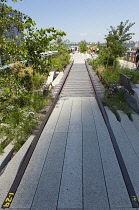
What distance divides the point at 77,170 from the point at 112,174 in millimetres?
696

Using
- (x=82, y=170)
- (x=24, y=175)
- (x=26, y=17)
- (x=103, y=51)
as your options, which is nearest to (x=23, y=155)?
(x=24, y=175)

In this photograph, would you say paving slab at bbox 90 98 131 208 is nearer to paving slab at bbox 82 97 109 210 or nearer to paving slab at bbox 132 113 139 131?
paving slab at bbox 82 97 109 210

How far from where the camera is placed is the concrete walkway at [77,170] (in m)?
2.56

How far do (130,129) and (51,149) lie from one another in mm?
2538

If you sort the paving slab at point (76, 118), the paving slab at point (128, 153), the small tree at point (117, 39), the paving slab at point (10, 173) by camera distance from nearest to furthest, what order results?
the paving slab at point (10, 173)
the paving slab at point (128, 153)
the paving slab at point (76, 118)
the small tree at point (117, 39)

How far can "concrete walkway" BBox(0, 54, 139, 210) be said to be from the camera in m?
2.56

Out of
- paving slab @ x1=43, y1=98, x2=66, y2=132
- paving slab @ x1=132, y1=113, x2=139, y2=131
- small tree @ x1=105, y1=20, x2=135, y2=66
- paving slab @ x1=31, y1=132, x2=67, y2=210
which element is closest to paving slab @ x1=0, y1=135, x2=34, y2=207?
paving slab @ x1=31, y1=132, x2=67, y2=210

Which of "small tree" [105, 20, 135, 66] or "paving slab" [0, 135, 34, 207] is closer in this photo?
"paving slab" [0, 135, 34, 207]

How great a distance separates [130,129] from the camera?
16.0 feet

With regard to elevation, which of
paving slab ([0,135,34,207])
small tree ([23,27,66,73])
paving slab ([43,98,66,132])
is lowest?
paving slab ([0,135,34,207])

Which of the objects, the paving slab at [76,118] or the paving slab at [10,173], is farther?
the paving slab at [76,118]

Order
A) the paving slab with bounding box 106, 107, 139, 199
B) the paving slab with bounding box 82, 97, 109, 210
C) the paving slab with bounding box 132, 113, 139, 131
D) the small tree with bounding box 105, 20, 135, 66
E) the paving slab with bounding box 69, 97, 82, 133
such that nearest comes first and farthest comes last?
the paving slab with bounding box 82, 97, 109, 210 → the paving slab with bounding box 106, 107, 139, 199 → the paving slab with bounding box 69, 97, 82, 133 → the paving slab with bounding box 132, 113, 139, 131 → the small tree with bounding box 105, 20, 135, 66

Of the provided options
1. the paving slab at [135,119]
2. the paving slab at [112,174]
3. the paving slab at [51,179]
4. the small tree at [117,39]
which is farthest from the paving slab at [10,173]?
the small tree at [117,39]

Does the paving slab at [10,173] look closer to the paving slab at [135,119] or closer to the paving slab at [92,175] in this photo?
the paving slab at [92,175]
